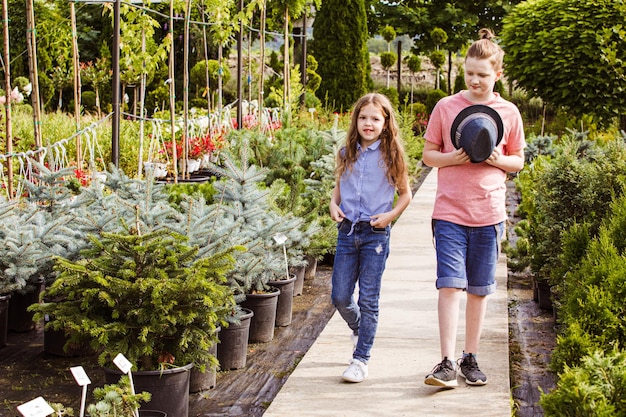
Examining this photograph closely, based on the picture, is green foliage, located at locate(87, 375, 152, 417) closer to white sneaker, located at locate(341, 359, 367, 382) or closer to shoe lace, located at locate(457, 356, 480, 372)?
white sneaker, located at locate(341, 359, 367, 382)

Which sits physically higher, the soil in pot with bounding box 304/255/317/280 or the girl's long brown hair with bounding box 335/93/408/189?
the girl's long brown hair with bounding box 335/93/408/189

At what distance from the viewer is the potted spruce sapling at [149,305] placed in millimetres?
3693

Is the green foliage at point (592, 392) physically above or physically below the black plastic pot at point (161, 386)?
above

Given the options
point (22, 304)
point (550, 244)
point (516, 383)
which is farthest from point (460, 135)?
point (22, 304)

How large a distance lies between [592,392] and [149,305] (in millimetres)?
1896

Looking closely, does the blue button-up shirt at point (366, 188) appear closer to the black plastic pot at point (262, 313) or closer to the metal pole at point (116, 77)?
the black plastic pot at point (262, 313)

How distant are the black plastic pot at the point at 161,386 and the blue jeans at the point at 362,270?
0.86 metres

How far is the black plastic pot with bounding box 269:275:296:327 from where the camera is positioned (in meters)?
5.39

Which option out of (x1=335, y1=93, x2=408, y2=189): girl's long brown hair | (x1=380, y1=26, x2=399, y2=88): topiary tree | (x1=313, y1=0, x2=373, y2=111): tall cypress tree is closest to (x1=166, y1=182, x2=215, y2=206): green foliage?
(x1=335, y1=93, x2=408, y2=189): girl's long brown hair

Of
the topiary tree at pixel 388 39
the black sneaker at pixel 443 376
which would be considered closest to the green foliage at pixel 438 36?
the topiary tree at pixel 388 39

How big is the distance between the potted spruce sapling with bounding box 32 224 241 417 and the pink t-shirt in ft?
3.37

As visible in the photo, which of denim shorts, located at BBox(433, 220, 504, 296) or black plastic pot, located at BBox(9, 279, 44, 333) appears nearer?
denim shorts, located at BBox(433, 220, 504, 296)

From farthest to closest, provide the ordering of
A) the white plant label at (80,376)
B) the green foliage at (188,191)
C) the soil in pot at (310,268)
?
the soil in pot at (310,268)
the green foliage at (188,191)
the white plant label at (80,376)

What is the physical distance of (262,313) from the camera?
5.04 meters
